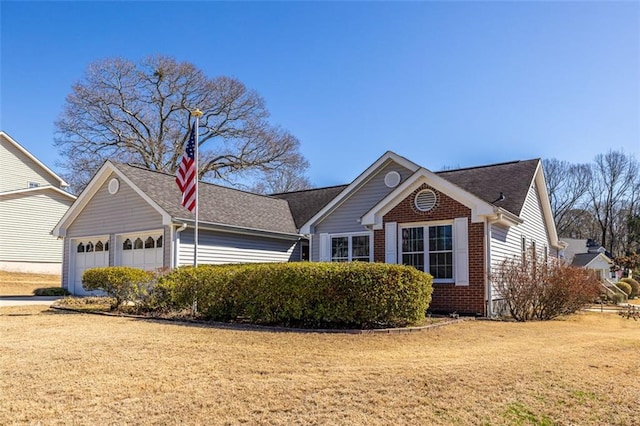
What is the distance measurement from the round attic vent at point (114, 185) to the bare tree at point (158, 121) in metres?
18.3

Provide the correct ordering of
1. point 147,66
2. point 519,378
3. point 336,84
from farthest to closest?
point 147,66, point 336,84, point 519,378

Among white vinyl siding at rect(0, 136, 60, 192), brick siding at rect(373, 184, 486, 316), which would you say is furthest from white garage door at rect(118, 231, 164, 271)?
white vinyl siding at rect(0, 136, 60, 192)

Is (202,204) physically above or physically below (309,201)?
below

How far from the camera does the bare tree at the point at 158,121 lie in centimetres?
3662

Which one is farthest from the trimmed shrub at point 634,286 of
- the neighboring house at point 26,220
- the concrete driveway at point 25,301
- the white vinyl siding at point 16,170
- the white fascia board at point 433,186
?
the white vinyl siding at point 16,170

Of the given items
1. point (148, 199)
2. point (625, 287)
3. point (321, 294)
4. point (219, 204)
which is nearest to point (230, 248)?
point (219, 204)

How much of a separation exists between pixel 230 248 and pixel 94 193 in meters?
6.12

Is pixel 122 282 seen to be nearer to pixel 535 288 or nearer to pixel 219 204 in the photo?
pixel 219 204

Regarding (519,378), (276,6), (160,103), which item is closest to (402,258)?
(276,6)

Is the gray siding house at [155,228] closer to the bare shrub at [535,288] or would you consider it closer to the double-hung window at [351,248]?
the double-hung window at [351,248]

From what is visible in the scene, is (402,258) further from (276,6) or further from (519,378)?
(519,378)

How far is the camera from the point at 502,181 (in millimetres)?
17172

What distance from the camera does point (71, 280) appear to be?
2105 cm

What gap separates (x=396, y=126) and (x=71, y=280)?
576 inches
